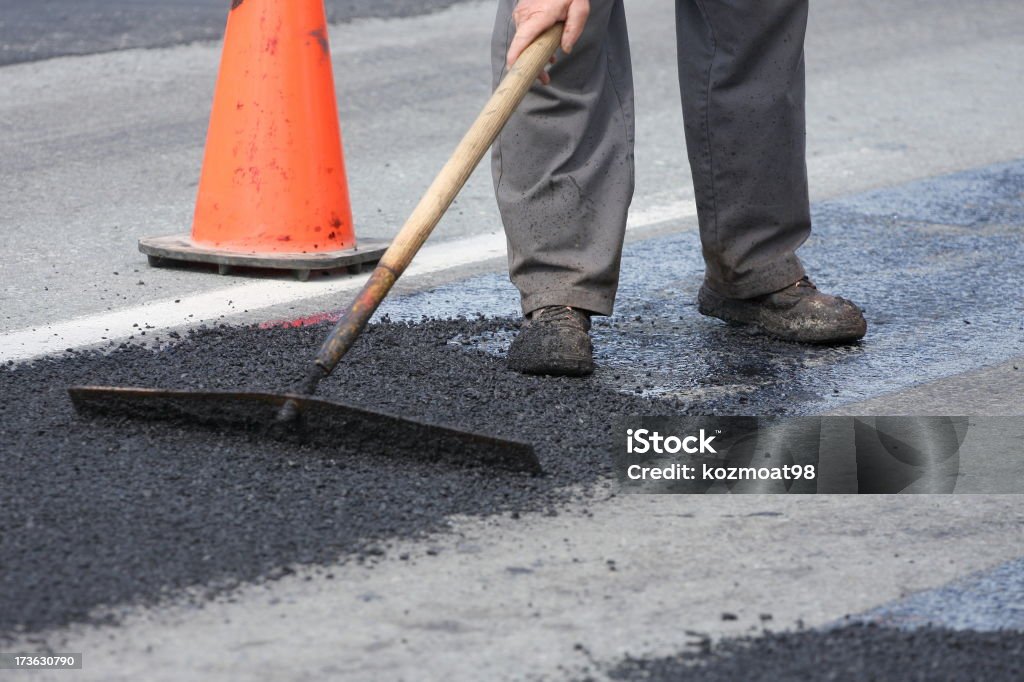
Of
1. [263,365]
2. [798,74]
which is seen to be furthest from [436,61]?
[263,365]

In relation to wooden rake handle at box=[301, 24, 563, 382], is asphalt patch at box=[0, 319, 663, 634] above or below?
below

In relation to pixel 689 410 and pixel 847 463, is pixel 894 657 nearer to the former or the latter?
pixel 847 463

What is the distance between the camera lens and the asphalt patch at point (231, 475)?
2.36 metres

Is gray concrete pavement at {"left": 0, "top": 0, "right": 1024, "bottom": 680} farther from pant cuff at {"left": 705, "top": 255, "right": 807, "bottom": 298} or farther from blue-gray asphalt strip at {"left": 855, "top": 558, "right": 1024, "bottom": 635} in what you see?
pant cuff at {"left": 705, "top": 255, "right": 807, "bottom": 298}

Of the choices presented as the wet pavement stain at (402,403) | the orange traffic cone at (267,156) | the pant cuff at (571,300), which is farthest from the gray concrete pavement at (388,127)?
the pant cuff at (571,300)

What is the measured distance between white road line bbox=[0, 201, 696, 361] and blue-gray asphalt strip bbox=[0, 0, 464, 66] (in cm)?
317

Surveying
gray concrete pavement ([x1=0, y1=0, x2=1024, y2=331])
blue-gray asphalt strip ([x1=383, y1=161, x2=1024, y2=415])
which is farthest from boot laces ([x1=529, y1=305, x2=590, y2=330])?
gray concrete pavement ([x1=0, y1=0, x2=1024, y2=331])

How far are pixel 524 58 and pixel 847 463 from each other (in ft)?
3.49

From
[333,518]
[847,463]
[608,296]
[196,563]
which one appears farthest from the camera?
[608,296]

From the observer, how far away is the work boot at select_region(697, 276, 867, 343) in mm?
3729

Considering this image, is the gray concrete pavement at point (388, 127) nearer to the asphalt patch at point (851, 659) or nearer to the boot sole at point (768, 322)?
the boot sole at point (768, 322)

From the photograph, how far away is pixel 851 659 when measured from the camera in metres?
2.13

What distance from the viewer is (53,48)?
7145 mm

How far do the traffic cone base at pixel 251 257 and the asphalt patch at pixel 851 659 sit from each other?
90.5 inches
